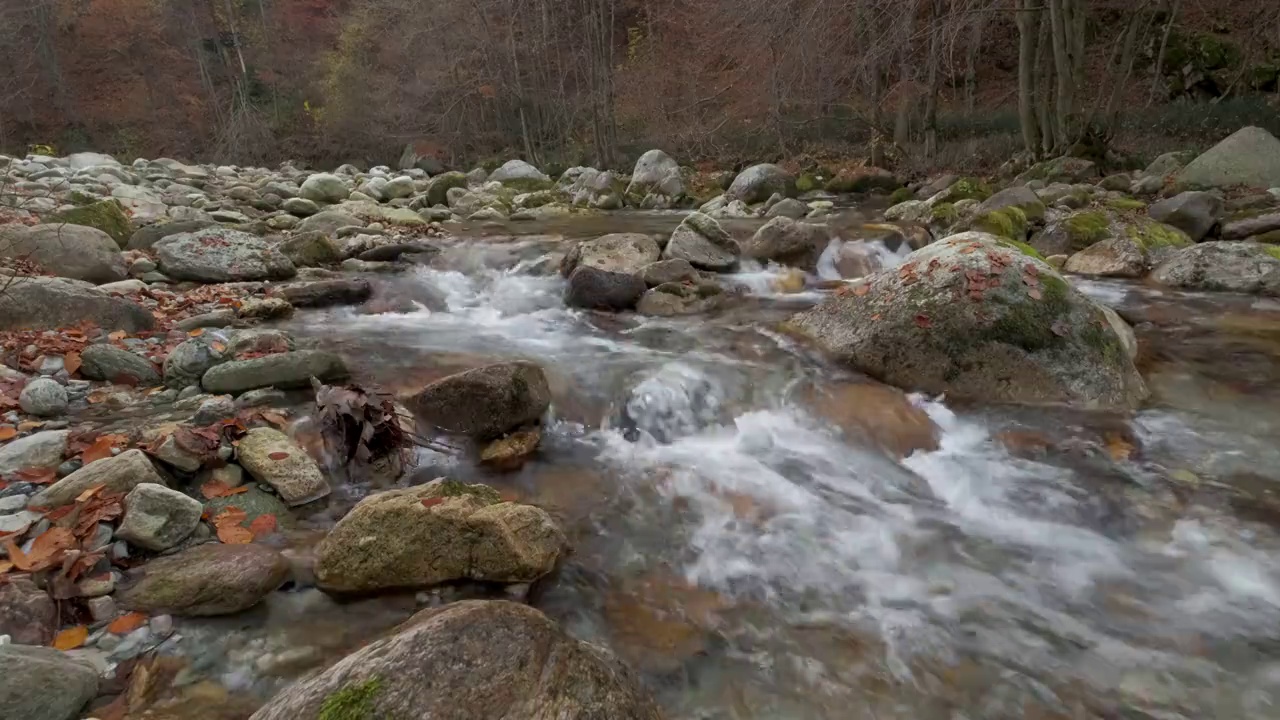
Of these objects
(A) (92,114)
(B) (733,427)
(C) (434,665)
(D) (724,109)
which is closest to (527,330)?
(B) (733,427)

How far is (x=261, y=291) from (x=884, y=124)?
16926mm

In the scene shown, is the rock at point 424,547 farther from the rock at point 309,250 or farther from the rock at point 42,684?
the rock at point 309,250

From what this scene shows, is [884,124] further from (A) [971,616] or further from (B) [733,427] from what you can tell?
(A) [971,616]

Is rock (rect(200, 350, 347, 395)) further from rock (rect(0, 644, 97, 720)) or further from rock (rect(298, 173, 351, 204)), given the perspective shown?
rock (rect(298, 173, 351, 204))

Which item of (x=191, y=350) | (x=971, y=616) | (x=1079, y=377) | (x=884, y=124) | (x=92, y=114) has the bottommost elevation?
(x=971, y=616)

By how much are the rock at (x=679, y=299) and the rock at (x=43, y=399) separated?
4.72 meters

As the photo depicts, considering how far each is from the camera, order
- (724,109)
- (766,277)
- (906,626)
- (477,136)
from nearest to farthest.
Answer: (906,626) < (766,277) < (724,109) < (477,136)

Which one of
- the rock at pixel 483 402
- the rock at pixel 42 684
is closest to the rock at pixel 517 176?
the rock at pixel 483 402

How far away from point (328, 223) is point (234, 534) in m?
8.83

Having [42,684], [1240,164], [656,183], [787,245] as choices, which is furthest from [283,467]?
[656,183]

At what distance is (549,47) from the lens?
22.3 metres

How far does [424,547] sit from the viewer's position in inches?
119

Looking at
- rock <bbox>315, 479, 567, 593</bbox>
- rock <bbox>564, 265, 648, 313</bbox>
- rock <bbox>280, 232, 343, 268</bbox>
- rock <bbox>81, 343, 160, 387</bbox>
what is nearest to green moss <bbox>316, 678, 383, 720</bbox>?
rock <bbox>315, 479, 567, 593</bbox>

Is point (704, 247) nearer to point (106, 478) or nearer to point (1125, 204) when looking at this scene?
point (1125, 204)
